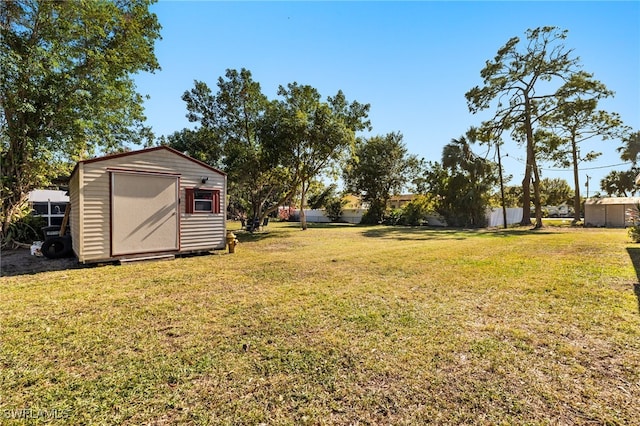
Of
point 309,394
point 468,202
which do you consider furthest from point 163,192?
point 468,202

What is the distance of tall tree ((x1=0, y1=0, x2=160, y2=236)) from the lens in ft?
29.3

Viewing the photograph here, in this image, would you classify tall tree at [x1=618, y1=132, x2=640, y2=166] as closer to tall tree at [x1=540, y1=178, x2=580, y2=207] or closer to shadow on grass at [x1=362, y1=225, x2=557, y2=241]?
tall tree at [x1=540, y1=178, x2=580, y2=207]

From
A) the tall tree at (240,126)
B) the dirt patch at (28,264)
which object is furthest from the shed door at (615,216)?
the dirt patch at (28,264)

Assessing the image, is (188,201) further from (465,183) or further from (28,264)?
(465,183)

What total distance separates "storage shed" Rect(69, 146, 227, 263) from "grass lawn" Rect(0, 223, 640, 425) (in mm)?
1572

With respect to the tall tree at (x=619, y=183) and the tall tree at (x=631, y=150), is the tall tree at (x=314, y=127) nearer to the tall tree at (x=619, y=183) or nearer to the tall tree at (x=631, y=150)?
the tall tree at (x=631, y=150)

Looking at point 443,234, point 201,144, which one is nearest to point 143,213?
point 201,144

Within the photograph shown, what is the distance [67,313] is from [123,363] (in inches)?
80.5

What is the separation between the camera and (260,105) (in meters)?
14.5

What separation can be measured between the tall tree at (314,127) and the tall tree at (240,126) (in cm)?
72

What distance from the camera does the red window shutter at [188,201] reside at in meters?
8.59

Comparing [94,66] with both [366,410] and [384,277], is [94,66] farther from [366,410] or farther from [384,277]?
[366,410]

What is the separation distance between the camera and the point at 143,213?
7.70 meters

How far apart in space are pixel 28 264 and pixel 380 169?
79.9ft
